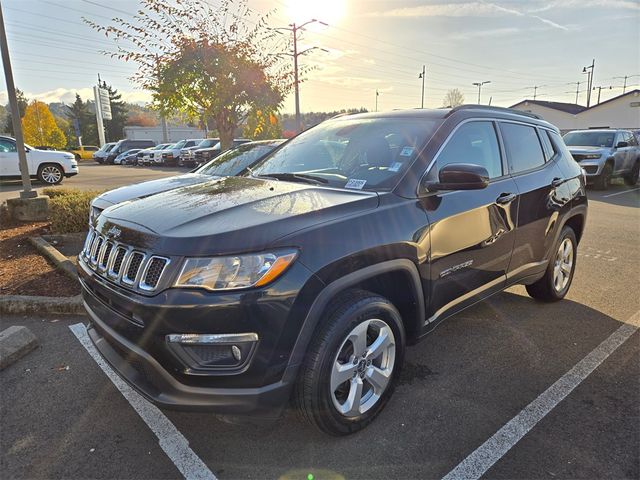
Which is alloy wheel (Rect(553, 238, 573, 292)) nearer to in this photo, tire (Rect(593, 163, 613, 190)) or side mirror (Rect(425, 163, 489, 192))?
side mirror (Rect(425, 163, 489, 192))

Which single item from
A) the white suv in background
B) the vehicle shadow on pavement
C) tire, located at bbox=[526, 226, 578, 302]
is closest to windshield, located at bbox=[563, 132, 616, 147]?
tire, located at bbox=[526, 226, 578, 302]

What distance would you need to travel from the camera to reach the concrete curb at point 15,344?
3.34 m

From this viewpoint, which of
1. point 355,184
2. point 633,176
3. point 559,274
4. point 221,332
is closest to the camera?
point 221,332

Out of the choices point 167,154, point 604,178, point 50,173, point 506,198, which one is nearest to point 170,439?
point 506,198

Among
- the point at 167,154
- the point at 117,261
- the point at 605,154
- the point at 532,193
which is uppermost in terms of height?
the point at 532,193

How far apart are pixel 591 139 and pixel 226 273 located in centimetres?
1698

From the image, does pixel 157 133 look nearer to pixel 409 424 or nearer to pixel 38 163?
pixel 38 163

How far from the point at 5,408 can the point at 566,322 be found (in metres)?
4.46

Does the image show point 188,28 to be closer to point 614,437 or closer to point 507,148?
point 507,148

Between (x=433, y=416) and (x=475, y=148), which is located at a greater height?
(x=475, y=148)

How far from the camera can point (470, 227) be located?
303cm

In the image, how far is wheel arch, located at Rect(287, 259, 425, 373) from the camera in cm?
215

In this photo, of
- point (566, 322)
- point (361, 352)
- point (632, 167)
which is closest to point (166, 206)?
point (361, 352)

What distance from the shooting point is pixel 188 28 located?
939 centimetres
